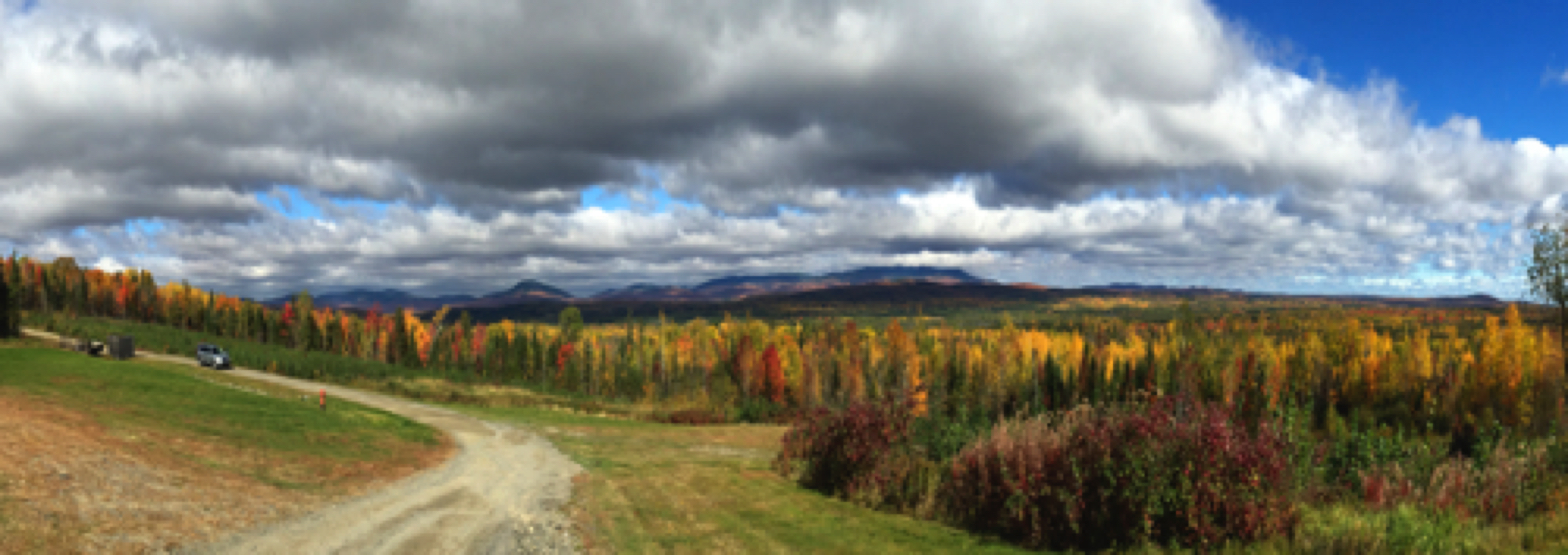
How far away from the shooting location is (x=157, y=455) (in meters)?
19.0

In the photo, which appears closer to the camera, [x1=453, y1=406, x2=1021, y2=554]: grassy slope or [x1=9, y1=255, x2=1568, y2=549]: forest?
[x1=9, y1=255, x2=1568, y2=549]: forest

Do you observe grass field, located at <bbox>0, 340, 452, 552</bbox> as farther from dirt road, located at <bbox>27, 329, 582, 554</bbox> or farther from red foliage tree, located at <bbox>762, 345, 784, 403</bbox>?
red foliage tree, located at <bbox>762, 345, 784, 403</bbox>

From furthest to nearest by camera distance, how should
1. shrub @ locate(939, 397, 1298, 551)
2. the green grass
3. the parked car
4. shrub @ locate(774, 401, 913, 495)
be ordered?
the parked car → the green grass → shrub @ locate(774, 401, 913, 495) → shrub @ locate(939, 397, 1298, 551)

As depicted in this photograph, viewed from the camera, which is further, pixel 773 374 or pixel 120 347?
pixel 773 374

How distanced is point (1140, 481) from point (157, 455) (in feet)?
81.3

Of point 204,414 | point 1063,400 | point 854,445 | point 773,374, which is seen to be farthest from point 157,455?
point 1063,400

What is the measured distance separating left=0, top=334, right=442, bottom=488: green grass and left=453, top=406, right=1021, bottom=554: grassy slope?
852cm

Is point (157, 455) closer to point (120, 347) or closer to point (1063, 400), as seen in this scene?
point (120, 347)

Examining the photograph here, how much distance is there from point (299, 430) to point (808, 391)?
78.5 m

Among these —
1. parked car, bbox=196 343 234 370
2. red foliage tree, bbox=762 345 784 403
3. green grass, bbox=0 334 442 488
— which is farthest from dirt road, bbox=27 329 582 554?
red foliage tree, bbox=762 345 784 403

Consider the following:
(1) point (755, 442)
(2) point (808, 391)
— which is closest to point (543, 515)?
(1) point (755, 442)

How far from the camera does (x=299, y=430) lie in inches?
1061

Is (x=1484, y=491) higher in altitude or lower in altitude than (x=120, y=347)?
higher

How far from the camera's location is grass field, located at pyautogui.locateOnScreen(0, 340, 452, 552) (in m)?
13.7
